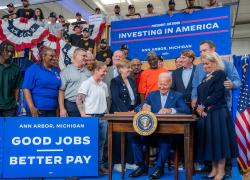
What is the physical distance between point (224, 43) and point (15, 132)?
312 centimetres

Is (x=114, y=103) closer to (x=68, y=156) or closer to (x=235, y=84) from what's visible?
(x=68, y=156)

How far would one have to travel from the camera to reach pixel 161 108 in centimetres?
303

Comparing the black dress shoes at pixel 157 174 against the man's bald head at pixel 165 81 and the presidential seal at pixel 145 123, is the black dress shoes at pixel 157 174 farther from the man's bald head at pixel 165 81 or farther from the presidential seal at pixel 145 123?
the man's bald head at pixel 165 81

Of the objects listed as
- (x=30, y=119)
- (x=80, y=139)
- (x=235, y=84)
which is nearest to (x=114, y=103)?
(x=80, y=139)

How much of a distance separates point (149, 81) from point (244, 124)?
1.40 meters

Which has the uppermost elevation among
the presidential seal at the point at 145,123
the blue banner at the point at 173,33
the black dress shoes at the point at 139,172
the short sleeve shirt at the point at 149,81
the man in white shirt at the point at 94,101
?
the blue banner at the point at 173,33

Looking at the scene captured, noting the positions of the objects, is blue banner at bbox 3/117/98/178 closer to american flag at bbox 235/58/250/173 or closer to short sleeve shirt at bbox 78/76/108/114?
short sleeve shirt at bbox 78/76/108/114

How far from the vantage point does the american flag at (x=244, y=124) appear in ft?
13.4

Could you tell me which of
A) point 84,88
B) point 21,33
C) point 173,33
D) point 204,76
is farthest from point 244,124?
point 21,33

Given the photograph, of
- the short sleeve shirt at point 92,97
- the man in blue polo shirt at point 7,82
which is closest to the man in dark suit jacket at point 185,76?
the short sleeve shirt at point 92,97

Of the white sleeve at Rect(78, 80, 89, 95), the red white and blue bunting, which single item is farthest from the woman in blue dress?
the red white and blue bunting

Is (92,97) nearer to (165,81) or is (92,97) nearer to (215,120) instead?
(165,81)

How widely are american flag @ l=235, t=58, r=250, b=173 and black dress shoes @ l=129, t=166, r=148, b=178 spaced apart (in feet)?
4.87

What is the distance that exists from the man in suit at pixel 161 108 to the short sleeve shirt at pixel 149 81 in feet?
2.45
